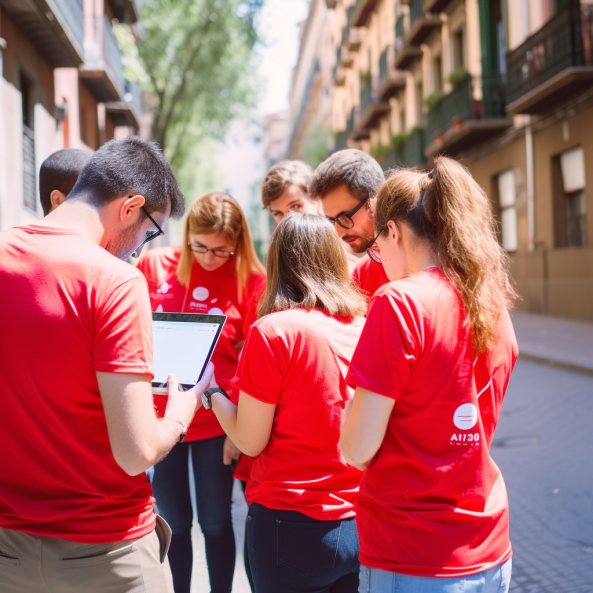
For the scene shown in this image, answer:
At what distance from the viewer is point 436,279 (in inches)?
72.1

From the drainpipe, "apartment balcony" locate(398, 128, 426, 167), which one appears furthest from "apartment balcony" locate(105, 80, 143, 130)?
the drainpipe

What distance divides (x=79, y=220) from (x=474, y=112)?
18882 mm

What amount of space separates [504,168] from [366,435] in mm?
18908

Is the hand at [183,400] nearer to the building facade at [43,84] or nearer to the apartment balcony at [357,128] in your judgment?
the building facade at [43,84]

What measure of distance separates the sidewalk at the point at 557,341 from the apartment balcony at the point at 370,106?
52.5ft

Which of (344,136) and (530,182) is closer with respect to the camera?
(530,182)

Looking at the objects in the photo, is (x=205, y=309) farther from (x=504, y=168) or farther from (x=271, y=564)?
(x=504, y=168)

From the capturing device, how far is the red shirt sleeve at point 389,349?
67.9 inches

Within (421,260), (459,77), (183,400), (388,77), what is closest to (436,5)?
(459,77)

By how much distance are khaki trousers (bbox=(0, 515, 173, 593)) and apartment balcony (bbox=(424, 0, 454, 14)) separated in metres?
22.6

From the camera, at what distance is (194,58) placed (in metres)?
22.1

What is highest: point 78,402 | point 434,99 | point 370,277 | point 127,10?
point 127,10

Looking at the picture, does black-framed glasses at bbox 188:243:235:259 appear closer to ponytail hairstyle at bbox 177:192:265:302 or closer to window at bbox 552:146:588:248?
ponytail hairstyle at bbox 177:192:265:302

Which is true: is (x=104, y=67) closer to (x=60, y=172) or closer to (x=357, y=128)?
(x=60, y=172)
